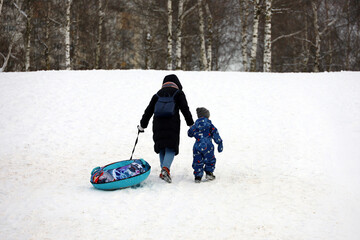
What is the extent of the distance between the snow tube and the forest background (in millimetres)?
14408

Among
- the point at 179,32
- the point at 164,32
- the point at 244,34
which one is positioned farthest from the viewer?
the point at 164,32

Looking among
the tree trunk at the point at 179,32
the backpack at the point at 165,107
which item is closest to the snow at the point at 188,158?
the backpack at the point at 165,107

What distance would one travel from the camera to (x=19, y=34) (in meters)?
25.4

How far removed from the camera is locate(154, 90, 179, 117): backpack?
600 cm

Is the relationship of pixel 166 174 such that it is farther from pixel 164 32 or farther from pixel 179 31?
pixel 164 32

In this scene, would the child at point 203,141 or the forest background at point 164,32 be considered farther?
the forest background at point 164,32

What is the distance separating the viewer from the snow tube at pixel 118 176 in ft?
18.0

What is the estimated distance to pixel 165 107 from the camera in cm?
604

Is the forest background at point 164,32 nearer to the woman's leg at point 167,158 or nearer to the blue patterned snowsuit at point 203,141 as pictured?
the blue patterned snowsuit at point 203,141

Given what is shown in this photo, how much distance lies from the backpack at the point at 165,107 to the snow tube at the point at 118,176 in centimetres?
104

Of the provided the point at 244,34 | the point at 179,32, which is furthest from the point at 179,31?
the point at 244,34

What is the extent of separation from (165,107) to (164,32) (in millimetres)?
19961

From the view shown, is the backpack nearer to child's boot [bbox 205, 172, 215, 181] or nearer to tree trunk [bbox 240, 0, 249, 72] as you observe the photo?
child's boot [bbox 205, 172, 215, 181]

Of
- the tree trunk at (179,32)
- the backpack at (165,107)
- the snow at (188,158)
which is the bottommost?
the snow at (188,158)
